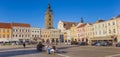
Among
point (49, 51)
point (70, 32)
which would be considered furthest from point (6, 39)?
point (49, 51)

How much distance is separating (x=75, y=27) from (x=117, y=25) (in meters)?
Result: 36.1

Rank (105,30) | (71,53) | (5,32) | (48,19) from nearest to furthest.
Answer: (71,53)
(105,30)
(5,32)
(48,19)

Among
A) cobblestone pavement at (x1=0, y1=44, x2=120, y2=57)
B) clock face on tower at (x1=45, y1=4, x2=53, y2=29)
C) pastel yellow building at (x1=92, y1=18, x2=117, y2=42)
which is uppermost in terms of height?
clock face on tower at (x1=45, y1=4, x2=53, y2=29)

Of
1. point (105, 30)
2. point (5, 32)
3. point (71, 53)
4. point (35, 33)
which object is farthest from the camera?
point (35, 33)

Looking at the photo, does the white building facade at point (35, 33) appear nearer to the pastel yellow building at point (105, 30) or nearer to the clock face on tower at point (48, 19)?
the clock face on tower at point (48, 19)

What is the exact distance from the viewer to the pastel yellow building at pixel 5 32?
297ft

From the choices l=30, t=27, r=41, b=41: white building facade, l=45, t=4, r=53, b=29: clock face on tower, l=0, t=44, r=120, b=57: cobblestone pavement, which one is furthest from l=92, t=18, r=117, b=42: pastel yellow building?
l=45, t=4, r=53, b=29: clock face on tower

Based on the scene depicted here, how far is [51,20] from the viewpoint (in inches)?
4943

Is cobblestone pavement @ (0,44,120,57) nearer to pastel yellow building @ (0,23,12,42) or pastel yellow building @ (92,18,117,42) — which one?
pastel yellow building @ (92,18,117,42)

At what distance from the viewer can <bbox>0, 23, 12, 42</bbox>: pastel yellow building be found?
3558 inches

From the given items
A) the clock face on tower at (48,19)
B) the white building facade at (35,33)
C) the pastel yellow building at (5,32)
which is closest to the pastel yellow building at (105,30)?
the white building facade at (35,33)

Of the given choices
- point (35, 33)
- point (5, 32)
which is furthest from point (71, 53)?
point (35, 33)

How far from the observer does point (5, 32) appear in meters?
91.6

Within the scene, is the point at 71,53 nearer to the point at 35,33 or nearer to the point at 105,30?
the point at 105,30
